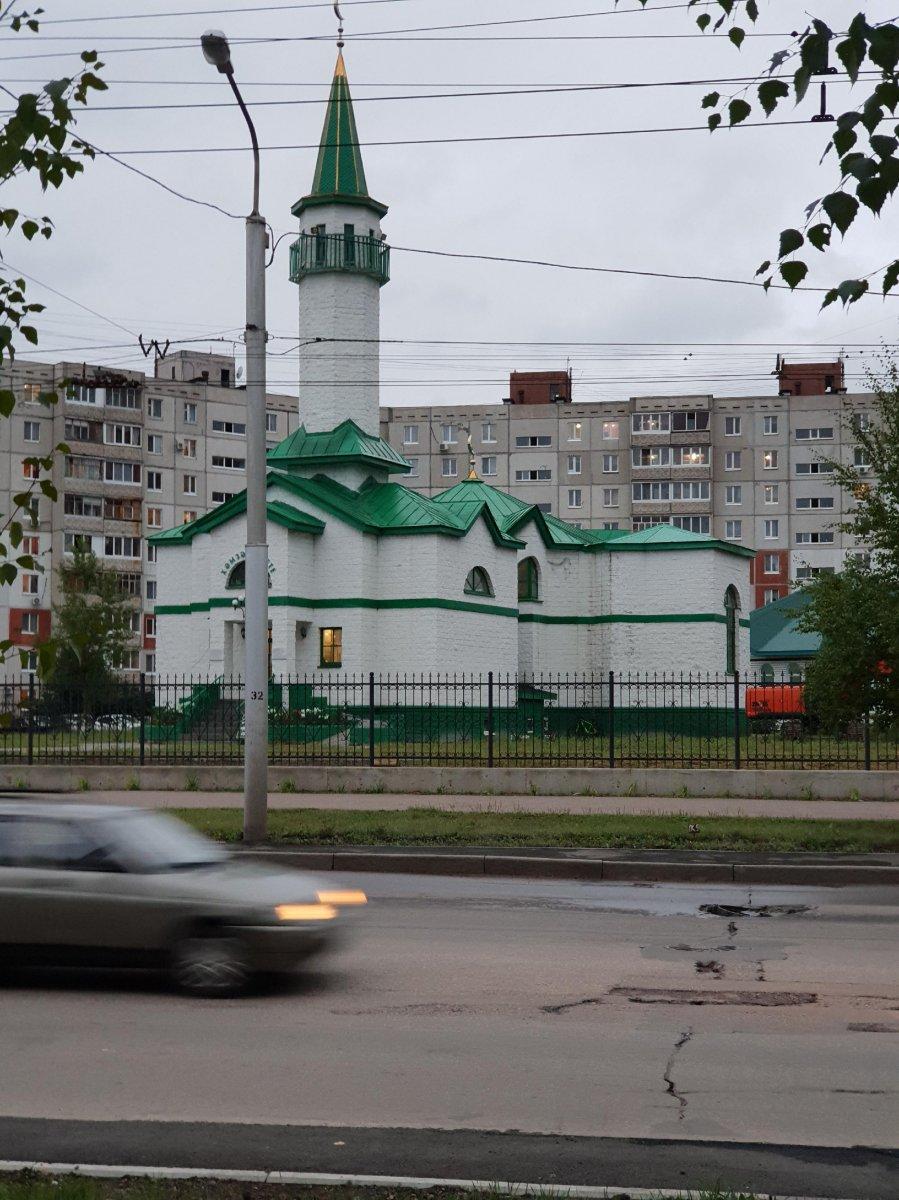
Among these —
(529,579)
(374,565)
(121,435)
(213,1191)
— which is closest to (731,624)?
(529,579)

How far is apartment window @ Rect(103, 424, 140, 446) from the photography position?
83875 millimetres

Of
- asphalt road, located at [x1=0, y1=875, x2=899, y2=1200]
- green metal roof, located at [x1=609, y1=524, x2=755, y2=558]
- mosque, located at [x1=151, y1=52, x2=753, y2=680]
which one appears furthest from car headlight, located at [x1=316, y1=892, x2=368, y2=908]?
green metal roof, located at [x1=609, y1=524, x2=755, y2=558]

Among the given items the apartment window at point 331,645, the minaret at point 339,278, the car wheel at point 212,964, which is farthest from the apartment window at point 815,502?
the car wheel at point 212,964

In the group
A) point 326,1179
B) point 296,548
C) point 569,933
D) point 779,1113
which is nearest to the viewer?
point 326,1179

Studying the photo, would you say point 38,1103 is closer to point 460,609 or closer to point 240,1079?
point 240,1079

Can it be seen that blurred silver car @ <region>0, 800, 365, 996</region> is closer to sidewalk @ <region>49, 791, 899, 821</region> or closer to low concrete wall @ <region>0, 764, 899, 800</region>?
sidewalk @ <region>49, 791, 899, 821</region>

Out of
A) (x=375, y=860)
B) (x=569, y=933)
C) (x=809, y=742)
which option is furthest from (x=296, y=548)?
(x=569, y=933)

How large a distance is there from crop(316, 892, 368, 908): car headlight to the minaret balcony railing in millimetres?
39210

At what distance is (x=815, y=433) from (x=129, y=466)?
4340cm

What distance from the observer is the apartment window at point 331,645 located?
1759 inches

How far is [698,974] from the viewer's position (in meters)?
10.3

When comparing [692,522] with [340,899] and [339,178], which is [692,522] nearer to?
[339,178]

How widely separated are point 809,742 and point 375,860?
10.6m

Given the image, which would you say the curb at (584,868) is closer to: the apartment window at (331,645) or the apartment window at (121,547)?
the apartment window at (331,645)
